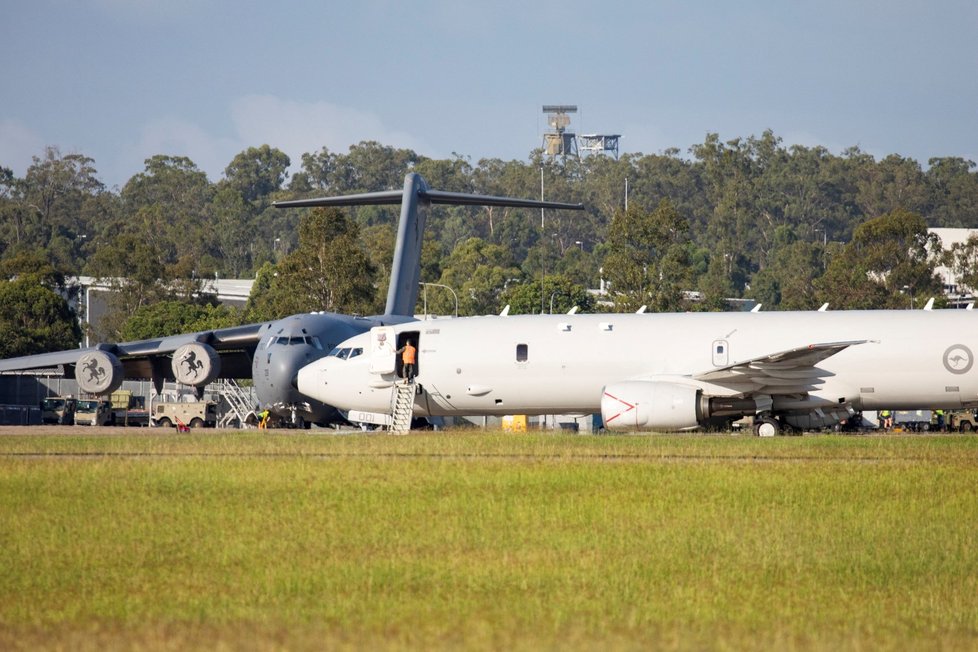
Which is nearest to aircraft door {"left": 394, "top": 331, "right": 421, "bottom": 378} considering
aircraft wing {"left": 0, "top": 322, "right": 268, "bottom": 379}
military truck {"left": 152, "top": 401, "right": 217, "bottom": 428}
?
aircraft wing {"left": 0, "top": 322, "right": 268, "bottom": 379}

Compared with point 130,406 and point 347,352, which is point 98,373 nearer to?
point 347,352

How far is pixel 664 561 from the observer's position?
42.8 feet

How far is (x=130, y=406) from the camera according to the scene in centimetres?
6744

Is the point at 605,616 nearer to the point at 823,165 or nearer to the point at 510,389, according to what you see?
the point at 510,389

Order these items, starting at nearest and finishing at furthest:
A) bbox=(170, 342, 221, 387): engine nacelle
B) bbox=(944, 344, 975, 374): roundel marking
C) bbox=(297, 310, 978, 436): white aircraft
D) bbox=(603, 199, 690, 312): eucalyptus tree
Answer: bbox=(297, 310, 978, 436): white aircraft < bbox=(944, 344, 975, 374): roundel marking < bbox=(170, 342, 221, 387): engine nacelle < bbox=(603, 199, 690, 312): eucalyptus tree

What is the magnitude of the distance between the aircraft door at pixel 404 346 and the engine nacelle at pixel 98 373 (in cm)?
1327

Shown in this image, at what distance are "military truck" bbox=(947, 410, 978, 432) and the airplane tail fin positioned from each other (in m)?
13.7

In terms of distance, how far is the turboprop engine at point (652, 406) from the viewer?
2864 cm

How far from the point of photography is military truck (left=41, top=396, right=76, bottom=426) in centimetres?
5433

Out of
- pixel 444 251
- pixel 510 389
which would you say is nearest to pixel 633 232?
pixel 510 389

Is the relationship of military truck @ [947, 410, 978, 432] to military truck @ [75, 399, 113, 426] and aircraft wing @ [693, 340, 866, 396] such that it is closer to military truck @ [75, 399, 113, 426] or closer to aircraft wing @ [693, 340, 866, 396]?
aircraft wing @ [693, 340, 866, 396]

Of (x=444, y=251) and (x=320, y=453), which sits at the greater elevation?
(x=444, y=251)

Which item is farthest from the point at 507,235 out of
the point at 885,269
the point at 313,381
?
the point at 313,381

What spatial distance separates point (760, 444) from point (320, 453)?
789 centimetres
